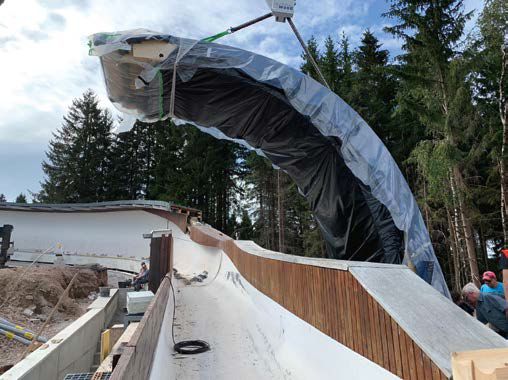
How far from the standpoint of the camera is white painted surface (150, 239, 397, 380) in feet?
7.90

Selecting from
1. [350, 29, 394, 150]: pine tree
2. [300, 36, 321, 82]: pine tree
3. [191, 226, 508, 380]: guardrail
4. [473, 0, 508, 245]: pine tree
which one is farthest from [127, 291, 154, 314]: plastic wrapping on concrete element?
[300, 36, 321, 82]: pine tree

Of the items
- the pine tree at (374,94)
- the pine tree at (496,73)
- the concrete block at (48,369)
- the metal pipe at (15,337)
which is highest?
the pine tree at (374,94)

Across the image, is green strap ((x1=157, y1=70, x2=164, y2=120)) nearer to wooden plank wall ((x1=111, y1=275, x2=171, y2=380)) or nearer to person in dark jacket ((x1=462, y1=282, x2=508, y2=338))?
wooden plank wall ((x1=111, y1=275, x2=171, y2=380))

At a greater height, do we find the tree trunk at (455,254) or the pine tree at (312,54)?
the pine tree at (312,54)

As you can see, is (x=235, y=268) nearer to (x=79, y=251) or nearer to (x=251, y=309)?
(x=251, y=309)

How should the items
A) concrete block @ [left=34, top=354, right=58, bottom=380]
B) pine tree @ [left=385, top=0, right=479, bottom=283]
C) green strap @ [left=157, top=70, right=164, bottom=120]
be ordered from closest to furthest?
green strap @ [left=157, top=70, right=164, bottom=120] < concrete block @ [left=34, top=354, right=58, bottom=380] < pine tree @ [left=385, top=0, right=479, bottom=283]

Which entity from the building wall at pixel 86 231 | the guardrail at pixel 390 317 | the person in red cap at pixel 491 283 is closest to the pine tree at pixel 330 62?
the building wall at pixel 86 231

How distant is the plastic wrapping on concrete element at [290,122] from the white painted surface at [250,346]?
1260mm

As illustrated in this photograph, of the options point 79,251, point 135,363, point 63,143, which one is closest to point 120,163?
point 63,143

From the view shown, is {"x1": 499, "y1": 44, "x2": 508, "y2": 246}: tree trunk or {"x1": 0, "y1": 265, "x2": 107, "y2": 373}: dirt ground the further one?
{"x1": 499, "y1": 44, "x2": 508, "y2": 246}: tree trunk

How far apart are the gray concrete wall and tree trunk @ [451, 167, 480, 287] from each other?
32.4ft

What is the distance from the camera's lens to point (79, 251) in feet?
74.9

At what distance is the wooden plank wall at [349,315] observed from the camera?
152cm

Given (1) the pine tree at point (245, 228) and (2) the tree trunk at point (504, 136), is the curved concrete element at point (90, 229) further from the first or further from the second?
(2) the tree trunk at point (504, 136)
